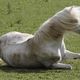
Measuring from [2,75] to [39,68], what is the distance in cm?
85

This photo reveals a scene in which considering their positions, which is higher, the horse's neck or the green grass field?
the horse's neck

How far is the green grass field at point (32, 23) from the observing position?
736cm

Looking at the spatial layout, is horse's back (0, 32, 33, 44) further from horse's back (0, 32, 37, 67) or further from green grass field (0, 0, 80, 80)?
green grass field (0, 0, 80, 80)

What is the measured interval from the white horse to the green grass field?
159mm

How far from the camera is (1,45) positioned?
27.8 ft

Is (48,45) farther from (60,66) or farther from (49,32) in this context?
(60,66)

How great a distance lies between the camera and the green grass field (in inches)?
290

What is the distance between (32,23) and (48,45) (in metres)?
5.29

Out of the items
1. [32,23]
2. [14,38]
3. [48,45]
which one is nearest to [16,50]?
[14,38]

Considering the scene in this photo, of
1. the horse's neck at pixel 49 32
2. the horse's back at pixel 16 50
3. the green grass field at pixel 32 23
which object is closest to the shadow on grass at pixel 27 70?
the green grass field at pixel 32 23

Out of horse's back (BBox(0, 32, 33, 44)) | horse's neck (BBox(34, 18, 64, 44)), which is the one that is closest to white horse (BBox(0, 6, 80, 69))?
horse's neck (BBox(34, 18, 64, 44))

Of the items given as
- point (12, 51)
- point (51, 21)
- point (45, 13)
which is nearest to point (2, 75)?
point (12, 51)

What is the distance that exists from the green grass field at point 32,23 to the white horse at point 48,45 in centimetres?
16

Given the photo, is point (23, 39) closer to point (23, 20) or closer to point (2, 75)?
point (2, 75)
